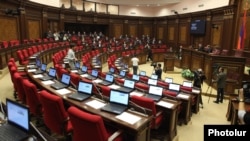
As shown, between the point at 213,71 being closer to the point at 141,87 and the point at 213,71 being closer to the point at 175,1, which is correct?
the point at 141,87

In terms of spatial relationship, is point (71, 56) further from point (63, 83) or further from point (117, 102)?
point (117, 102)

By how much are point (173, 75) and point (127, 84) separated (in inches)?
272

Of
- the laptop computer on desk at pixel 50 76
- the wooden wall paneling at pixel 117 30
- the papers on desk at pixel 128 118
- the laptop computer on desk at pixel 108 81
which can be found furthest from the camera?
the wooden wall paneling at pixel 117 30

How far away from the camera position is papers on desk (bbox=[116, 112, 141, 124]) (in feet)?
8.83

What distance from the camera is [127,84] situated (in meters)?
4.80

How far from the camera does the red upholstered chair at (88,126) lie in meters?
2.27

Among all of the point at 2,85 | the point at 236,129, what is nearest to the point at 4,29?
the point at 2,85

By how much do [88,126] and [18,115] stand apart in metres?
0.80

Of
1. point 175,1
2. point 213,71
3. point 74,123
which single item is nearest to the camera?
point 74,123

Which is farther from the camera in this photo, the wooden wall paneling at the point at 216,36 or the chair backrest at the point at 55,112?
the wooden wall paneling at the point at 216,36

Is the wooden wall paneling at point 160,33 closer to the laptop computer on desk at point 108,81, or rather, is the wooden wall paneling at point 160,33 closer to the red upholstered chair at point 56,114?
the laptop computer on desk at point 108,81

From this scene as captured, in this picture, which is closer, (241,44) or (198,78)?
(198,78)

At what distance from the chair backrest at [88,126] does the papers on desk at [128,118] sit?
1.37ft

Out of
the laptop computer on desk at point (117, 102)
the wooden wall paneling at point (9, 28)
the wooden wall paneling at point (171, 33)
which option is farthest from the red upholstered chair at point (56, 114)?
the wooden wall paneling at point (171, 33)
